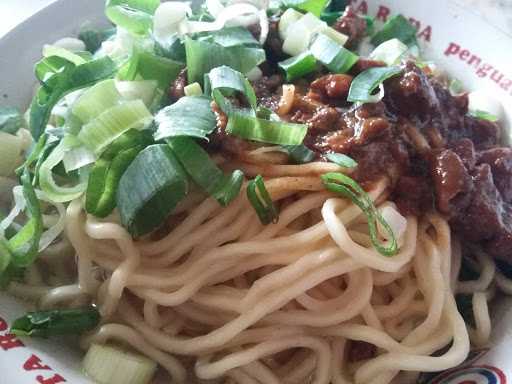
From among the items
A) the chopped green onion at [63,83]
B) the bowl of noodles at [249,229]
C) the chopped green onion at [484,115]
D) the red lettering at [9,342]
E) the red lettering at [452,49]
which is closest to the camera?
the red lettering at [9,342]

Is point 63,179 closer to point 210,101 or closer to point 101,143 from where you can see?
point 101,143

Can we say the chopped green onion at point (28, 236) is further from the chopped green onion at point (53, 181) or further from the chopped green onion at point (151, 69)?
the chopped green onion at point (151, 69)

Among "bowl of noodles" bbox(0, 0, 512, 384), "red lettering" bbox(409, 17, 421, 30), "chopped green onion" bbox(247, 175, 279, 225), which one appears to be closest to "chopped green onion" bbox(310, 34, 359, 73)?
"bowl of noodles" bbox(0, 0, 512, 384)

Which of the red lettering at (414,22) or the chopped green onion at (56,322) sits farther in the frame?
the red lettering at (414,22)

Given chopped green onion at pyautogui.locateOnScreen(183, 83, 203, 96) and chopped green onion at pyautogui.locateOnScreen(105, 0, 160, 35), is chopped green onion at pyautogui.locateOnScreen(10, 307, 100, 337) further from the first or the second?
chopped green onion at pyautogui.locateOnScreen(105, 0, 160, 35)

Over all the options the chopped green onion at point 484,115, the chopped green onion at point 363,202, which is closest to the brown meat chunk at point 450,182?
the chopped green onion at point 363,202

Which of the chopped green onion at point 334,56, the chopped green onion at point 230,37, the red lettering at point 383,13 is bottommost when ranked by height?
the red lettering at point 383,13

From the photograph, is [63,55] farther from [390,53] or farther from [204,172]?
[390,53]

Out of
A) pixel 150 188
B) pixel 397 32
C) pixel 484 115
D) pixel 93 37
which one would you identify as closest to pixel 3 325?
pixel 150 188
